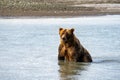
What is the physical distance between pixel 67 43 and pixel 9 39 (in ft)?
24.6

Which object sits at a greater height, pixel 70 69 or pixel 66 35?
pixel 66 35

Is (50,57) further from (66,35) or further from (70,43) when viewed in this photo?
(66,35)

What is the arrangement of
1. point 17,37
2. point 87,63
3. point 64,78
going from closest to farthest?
point 64,78, point 87,63, point 17,37

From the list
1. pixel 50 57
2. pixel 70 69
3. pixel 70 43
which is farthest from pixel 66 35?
pixel 50 57

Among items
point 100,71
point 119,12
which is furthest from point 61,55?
point 119,12

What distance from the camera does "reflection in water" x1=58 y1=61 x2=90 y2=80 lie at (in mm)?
13077

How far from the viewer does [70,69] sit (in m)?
14.2

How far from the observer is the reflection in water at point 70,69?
13077 mm

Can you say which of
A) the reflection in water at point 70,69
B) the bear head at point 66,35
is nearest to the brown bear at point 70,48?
the bear head at point 66,35

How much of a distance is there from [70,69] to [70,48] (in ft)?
2.10

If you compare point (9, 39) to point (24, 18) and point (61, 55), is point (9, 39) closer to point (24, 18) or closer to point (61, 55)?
point (61, 55)

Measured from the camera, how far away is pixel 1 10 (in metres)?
40.2

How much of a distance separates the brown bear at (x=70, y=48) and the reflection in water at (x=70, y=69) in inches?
6.3

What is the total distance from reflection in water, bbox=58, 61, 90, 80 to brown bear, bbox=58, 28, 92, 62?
0.16 m
